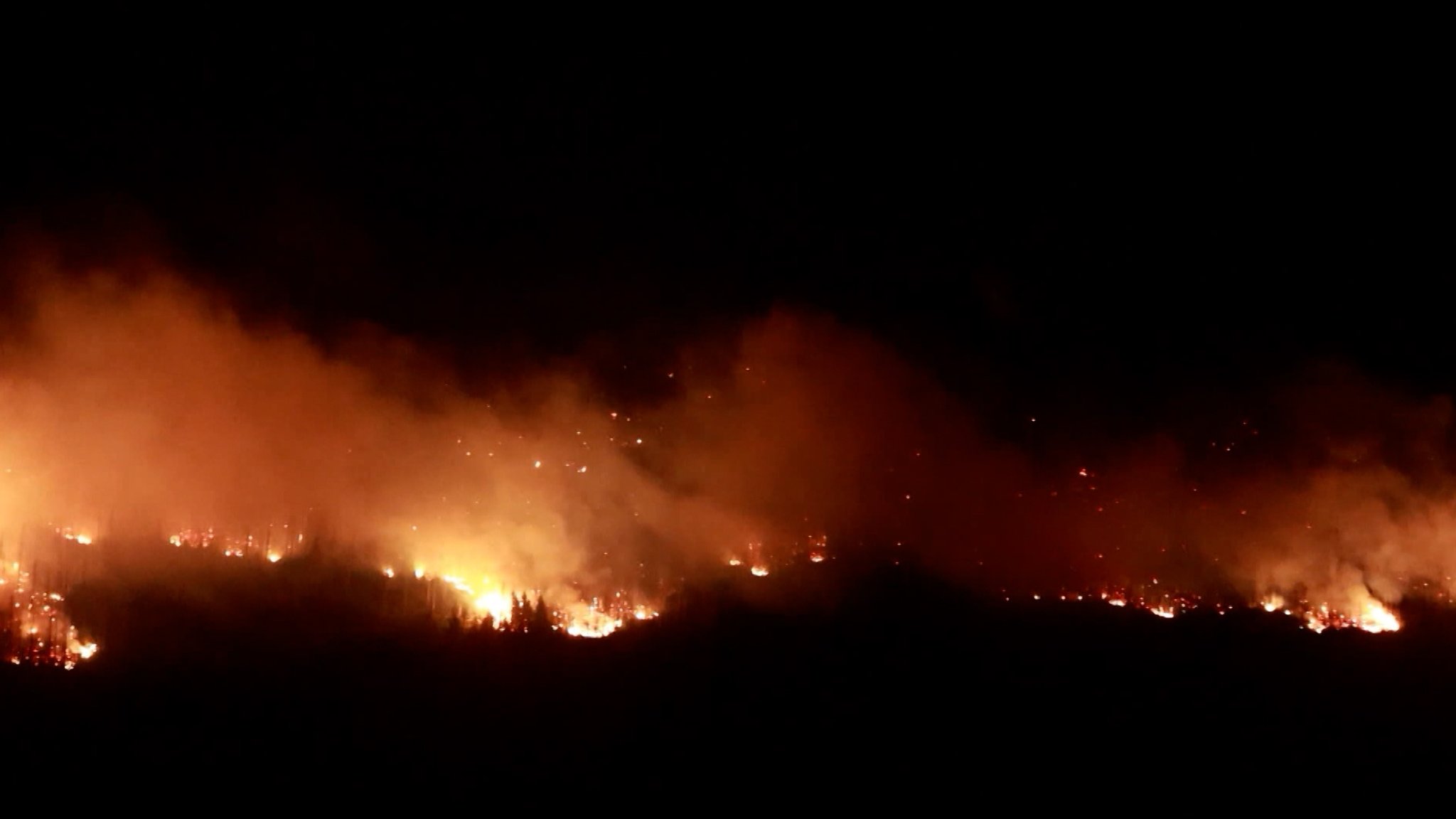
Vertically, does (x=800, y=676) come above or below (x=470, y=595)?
below

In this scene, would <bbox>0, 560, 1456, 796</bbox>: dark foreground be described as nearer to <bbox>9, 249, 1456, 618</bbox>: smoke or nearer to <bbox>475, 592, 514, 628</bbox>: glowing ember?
<bbox>475, 592, 514, 628</bbox>: glowing ember

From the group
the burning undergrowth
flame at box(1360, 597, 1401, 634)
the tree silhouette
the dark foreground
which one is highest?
the burning undergrowth

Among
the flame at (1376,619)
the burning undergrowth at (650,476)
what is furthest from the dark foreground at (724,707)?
the flame at (1376,619)

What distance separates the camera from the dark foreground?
6531 mm

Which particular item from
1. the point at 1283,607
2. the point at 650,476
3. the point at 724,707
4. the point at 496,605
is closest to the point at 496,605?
the point at 496,605

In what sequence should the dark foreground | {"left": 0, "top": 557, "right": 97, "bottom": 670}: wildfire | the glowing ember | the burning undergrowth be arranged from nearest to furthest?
the dark foreground → {"left": 0, "top": 557, "right": 97, "bottom": 670}: wildfire → the glowing ember → the burning undergrowth

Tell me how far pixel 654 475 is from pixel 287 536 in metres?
3.73

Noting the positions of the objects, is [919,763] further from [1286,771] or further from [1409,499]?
[1409,499]

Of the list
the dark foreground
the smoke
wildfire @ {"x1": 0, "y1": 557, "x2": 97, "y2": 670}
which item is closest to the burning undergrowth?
the smoke

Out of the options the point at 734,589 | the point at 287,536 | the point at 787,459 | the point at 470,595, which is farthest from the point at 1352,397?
the point at 287,536

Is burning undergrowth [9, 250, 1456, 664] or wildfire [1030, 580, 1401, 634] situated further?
wildfire [1030, 580, 1401, 634]

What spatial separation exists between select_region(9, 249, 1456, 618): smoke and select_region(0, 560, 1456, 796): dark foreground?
1.93m

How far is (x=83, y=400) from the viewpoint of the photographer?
1027 cm

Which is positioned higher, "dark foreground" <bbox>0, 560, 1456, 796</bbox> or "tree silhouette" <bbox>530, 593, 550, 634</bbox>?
"tree silhouette" <bbox>530, 593, 550, 634</bbox>
